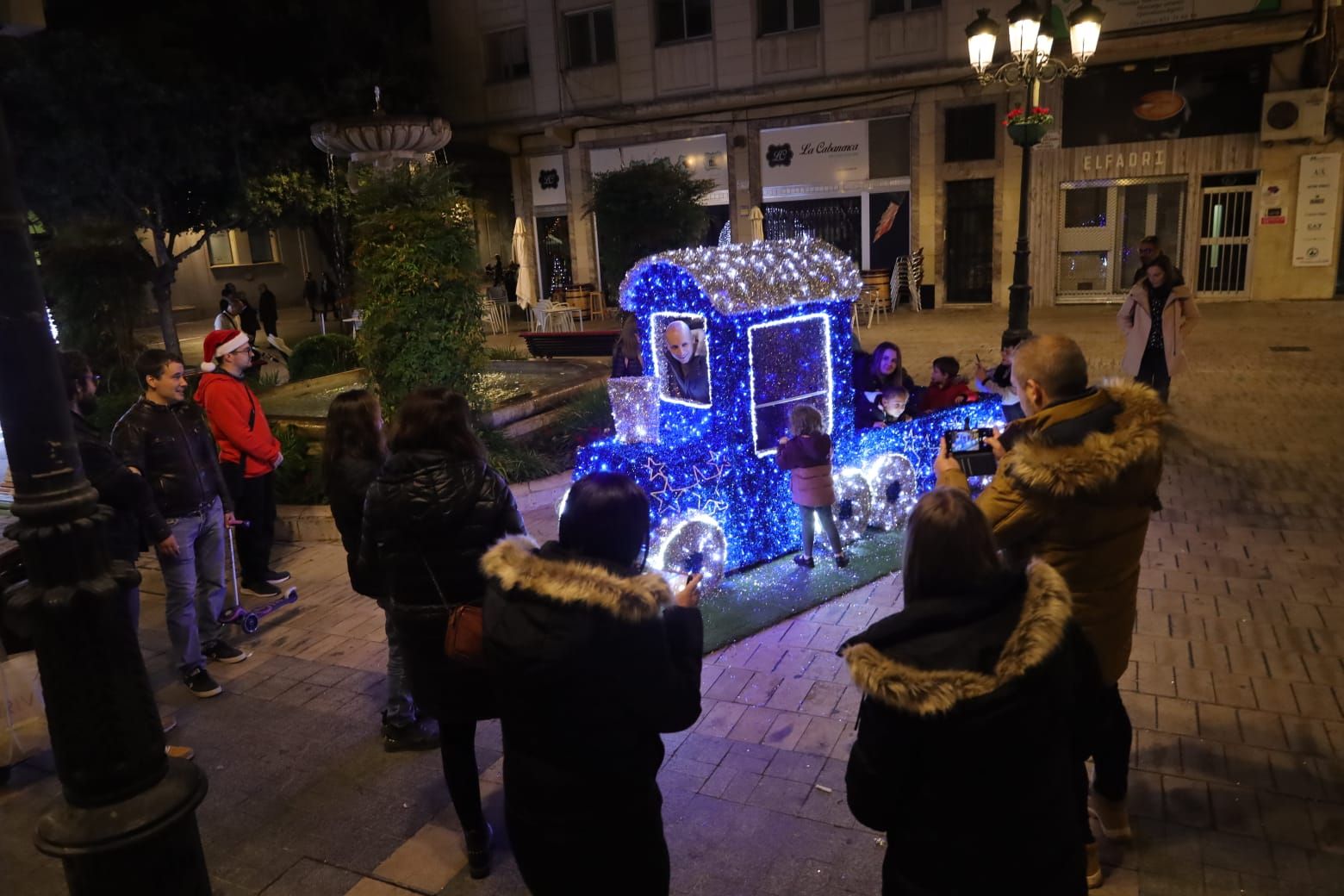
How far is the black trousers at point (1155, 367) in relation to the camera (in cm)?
887

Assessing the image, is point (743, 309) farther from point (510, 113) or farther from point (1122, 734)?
point (510, 113)

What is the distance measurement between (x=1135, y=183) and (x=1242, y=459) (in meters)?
13.3

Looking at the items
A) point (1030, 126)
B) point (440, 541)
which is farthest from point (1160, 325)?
point (440, 541)

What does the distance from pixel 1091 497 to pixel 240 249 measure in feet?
123

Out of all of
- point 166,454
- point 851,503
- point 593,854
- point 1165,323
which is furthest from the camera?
point 1165,323

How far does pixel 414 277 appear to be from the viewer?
784 cm

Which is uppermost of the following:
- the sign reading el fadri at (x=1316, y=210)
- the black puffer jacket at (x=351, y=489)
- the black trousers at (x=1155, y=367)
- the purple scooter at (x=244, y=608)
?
the sign reading el fadri at (x=1316, y=210)

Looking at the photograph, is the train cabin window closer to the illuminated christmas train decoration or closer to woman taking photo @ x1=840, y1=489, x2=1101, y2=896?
the illuminated christmas train decoration

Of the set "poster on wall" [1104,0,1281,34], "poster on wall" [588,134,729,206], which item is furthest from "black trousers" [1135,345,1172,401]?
"poster on wall" [588,134,729,206]

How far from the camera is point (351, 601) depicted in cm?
635

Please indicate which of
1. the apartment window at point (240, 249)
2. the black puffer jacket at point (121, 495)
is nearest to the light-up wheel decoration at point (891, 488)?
the black puffer jacket at point (121, 495)

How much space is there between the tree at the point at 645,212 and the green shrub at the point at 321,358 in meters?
5.02

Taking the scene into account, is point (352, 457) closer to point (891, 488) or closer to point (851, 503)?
point (851, 503)

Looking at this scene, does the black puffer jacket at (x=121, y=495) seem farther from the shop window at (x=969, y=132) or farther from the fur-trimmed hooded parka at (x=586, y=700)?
the shop window at (x=969, y=132)
